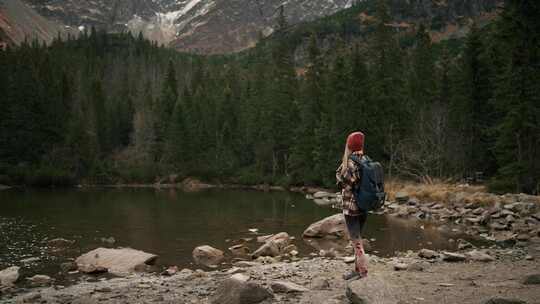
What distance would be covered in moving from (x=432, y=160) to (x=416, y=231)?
59.4ft

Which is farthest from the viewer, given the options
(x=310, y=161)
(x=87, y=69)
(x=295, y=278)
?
(x=87, y=69)

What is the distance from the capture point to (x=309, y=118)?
56.1 m

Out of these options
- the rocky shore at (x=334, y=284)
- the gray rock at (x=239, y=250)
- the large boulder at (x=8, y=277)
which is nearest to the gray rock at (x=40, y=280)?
the large boulder at (x=8, y=277)

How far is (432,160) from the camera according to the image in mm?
37125

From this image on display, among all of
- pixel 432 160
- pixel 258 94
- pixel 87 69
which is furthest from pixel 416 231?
pixel 87 69

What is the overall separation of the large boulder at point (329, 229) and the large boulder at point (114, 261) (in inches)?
290

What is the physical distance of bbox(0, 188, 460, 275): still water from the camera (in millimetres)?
16750

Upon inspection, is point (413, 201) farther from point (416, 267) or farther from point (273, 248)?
point (416, 267)

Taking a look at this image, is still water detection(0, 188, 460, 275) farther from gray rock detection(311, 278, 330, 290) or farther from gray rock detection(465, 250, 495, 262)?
gray rock detection(311, 278, 330, 290)

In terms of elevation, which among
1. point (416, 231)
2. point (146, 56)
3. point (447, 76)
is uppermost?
point (146, 56)

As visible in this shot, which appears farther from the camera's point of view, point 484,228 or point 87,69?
point 87,69

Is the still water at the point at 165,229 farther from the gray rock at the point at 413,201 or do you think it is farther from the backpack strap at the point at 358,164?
the backpack strap at the point at 358,164

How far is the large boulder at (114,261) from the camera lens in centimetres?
1376

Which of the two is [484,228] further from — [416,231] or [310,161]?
[310,161]
